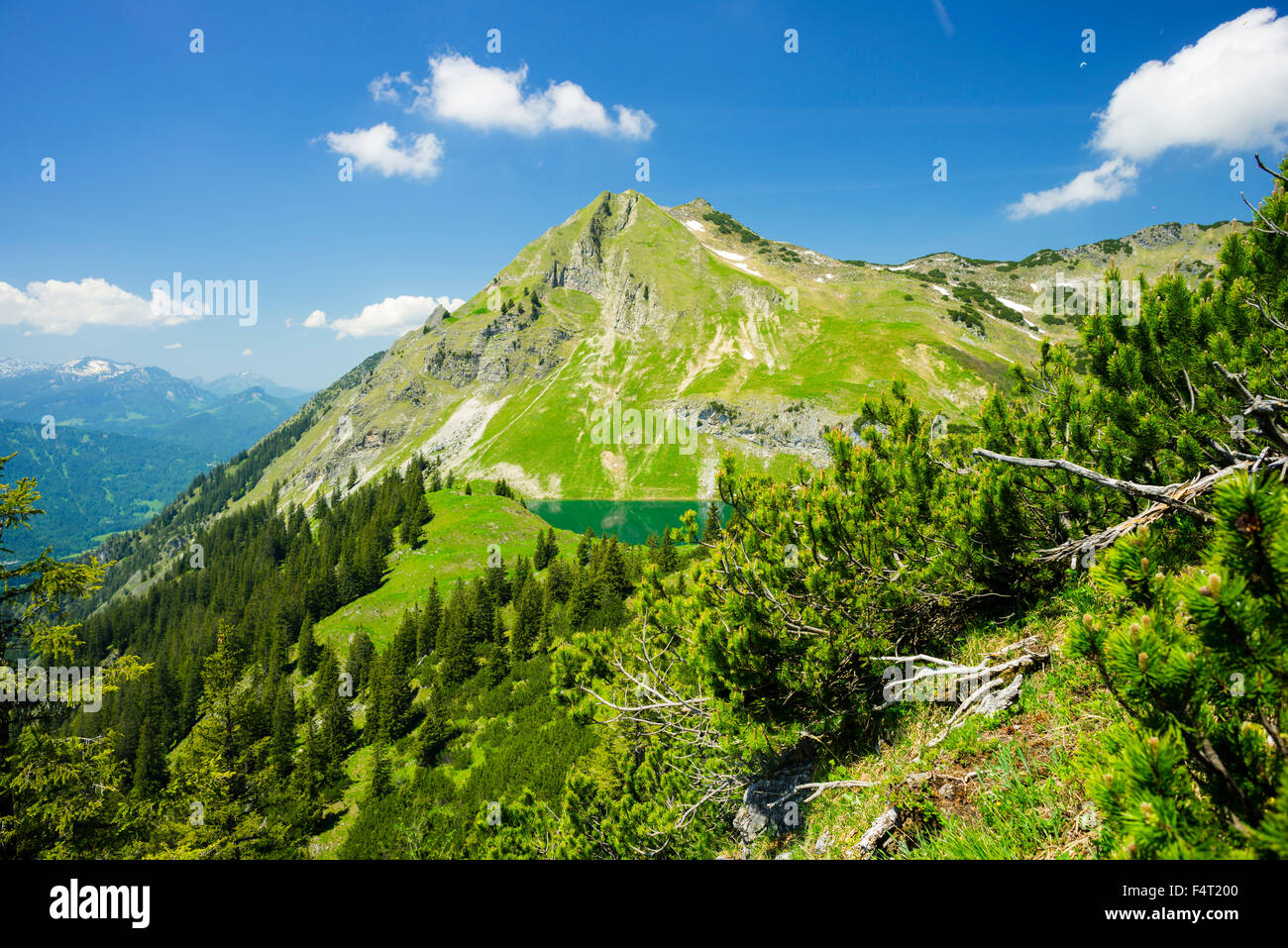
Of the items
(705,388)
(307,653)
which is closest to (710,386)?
(705,388)

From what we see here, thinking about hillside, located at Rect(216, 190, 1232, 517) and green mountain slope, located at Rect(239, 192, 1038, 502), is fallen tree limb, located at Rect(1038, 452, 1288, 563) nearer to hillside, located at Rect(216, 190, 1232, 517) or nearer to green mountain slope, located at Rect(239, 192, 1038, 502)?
hillside, located at Rect(216, 190, 1232, 517)

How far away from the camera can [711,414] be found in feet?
513

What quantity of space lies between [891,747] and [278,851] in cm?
3206

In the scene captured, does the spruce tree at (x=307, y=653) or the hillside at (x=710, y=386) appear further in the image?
the hillside at (x=710, y=386)

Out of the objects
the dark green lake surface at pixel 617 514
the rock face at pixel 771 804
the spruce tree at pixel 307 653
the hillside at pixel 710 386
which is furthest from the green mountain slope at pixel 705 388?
the rock face at pixel 771 804

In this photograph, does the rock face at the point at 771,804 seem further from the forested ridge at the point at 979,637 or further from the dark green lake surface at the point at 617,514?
the dark green lake surface at the point at 617,514

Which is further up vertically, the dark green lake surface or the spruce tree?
the dark green lake surface

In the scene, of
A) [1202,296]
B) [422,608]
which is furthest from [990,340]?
[1202,296]

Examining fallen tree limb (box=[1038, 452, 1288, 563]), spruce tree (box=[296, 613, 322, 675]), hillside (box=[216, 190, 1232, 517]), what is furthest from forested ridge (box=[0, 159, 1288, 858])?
hillside (box=[216, 190, 1232, 517])

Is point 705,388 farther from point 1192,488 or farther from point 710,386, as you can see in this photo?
point 1192,488

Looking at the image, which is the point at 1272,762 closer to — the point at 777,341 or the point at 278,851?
the point at 278,851

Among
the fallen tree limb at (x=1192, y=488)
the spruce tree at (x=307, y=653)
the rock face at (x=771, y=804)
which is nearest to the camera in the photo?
the fallen tree limb at (x=1192, y=488)

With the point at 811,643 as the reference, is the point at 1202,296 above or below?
above

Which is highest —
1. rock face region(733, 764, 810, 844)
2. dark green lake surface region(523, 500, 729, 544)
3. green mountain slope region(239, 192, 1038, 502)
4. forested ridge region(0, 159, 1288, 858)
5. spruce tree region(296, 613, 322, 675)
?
green mountain slope region(239, 192, 1038, 502)
